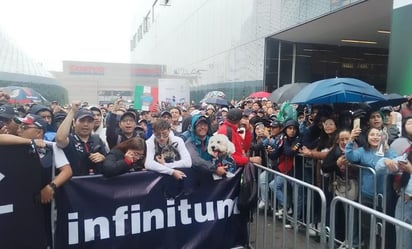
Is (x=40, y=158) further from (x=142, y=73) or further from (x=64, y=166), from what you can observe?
(x=142, y=73)

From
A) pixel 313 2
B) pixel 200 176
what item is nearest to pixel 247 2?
pixel 313 2

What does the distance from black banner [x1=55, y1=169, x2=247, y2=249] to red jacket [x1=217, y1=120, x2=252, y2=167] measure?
0.24m

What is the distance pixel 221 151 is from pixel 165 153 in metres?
0.64

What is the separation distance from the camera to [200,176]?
4199mm

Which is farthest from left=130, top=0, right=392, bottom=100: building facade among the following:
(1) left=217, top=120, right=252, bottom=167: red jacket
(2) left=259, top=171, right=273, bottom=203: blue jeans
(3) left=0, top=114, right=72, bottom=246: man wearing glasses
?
(3) left=0, top=114, right=72, bottom=246: man wearing glasses

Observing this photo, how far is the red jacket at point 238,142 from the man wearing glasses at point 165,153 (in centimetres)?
71

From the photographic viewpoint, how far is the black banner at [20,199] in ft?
11.0

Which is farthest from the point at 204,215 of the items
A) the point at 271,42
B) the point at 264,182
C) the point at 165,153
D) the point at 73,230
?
the point at 271,42

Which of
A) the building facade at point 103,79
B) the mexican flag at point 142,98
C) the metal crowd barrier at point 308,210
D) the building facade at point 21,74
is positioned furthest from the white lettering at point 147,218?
the building facade at point 103,79

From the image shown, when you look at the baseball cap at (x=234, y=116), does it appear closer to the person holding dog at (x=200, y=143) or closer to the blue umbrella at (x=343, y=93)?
the person holding dog at (x=200, y=143)

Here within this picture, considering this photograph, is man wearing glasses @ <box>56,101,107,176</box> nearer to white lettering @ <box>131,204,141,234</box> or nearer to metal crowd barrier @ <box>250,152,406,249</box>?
white lettering @ <box>131,204,141,234</box>

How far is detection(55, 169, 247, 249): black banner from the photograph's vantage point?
3.73 metres

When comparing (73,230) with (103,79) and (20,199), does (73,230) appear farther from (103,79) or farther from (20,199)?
(103,79)

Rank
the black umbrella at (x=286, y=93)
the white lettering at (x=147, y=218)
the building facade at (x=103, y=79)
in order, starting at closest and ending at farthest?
the white lettering at (x=147, y=218), the black umbrella at (x=286, y=93), the building facade at (x=103, y=79)
